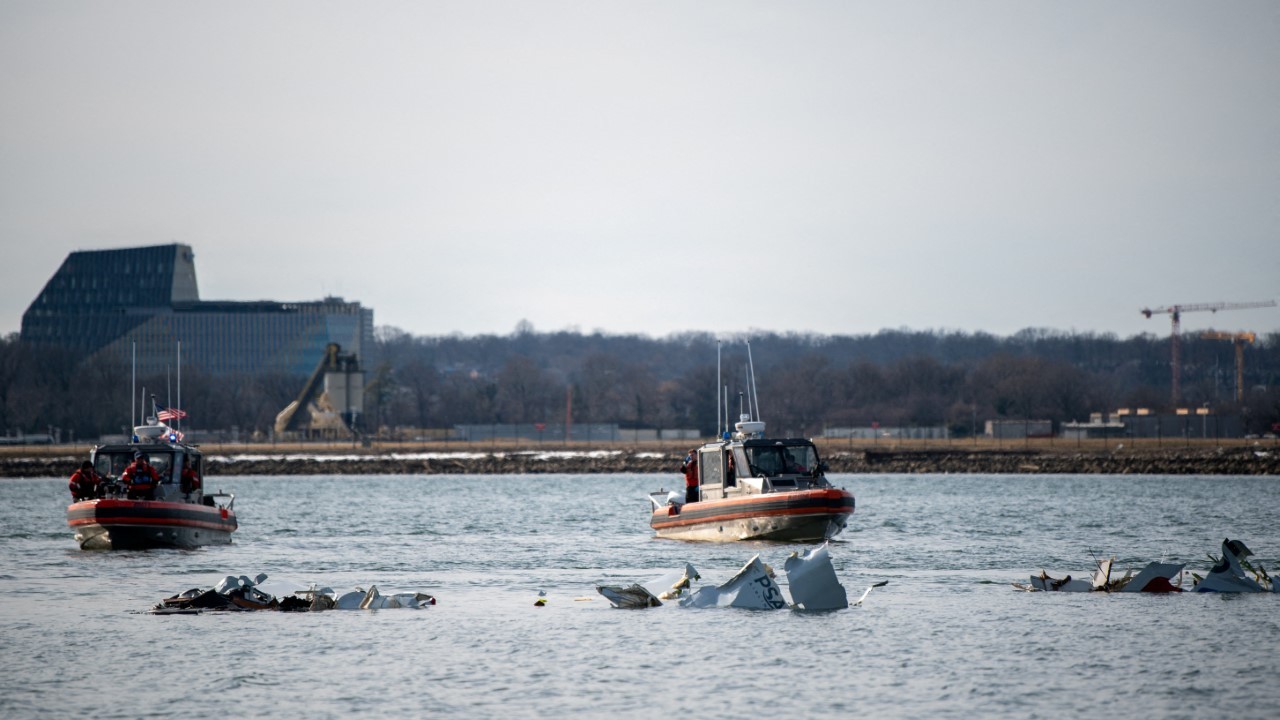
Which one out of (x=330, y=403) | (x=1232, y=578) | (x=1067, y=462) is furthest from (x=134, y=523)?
(x=330, y=403)

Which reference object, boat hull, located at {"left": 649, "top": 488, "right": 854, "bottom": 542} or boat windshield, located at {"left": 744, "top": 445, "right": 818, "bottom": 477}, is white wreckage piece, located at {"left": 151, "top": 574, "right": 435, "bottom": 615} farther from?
boat windshield, located at {"left": 744, "top": 445, "right": 818, "bottom": 477}

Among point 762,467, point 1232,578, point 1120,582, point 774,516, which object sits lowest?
point 1120,582

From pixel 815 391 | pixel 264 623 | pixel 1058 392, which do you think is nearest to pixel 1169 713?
pixel 264 623

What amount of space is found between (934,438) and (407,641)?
121061mm

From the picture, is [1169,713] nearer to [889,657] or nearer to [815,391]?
[889,657]

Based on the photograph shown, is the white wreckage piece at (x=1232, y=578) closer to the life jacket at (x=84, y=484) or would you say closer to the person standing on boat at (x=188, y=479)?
the person standing on boat at (x=188, y=479)

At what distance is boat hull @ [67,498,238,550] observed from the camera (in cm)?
3750

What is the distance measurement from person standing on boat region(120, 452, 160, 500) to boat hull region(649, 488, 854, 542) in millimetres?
13894

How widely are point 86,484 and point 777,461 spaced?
696 inches

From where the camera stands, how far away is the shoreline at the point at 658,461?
97750 millimetres

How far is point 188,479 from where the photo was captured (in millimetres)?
40344

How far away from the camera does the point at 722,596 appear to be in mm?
26781

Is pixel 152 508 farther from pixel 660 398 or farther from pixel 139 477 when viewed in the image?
pixel 660 398

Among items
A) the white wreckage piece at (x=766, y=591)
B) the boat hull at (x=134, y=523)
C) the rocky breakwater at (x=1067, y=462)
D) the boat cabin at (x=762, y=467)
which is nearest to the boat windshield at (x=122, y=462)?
the boat hull at (x=134, y=523)
